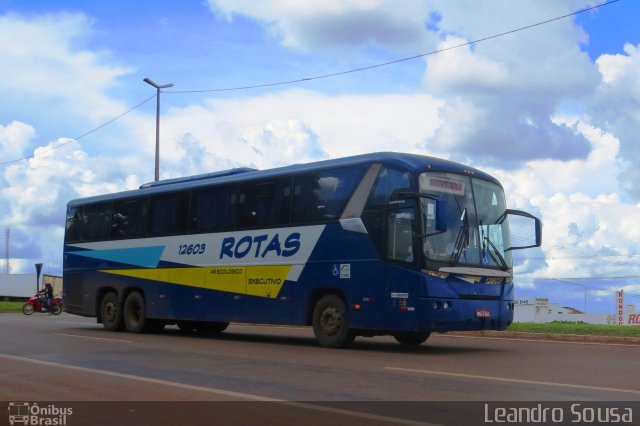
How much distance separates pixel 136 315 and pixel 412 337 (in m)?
8.02

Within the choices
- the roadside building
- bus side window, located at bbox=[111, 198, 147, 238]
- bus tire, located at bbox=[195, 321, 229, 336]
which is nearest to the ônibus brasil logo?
bus side window, located at bbox=[111, 198, 147, 238]

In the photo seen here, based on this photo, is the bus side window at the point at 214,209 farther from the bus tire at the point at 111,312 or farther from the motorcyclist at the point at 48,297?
the motorcyclist at the point at 48,297

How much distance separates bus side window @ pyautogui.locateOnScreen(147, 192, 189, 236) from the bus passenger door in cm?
641

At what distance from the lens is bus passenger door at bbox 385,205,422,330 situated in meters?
13.6

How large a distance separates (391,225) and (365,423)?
705 centimetres

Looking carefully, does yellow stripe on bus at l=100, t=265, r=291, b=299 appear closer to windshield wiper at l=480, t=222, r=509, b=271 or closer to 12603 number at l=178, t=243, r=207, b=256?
12603 number at l=178, t=243, r=207, b=256

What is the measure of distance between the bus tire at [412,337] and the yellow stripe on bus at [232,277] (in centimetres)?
265

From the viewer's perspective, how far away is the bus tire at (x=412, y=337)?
51.2 feet

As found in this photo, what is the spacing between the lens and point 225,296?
17.3 metres

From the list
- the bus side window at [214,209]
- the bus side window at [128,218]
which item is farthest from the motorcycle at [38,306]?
the bus side window at [214,209]


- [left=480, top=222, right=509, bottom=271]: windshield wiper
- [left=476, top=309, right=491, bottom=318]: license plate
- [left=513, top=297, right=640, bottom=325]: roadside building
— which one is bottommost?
[left=513, top=297, right=640, bottom=325]: roadside building

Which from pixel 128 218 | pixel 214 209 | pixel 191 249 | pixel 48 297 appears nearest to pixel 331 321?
pixel 214 209

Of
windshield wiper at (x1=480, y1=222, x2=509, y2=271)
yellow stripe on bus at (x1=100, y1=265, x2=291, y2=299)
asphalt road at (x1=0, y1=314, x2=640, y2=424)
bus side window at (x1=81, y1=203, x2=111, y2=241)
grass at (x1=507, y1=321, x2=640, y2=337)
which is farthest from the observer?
bus side window at (x1=81, y1=203, x2=111, y2=241)

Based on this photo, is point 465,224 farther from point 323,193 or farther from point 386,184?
point 323,193
